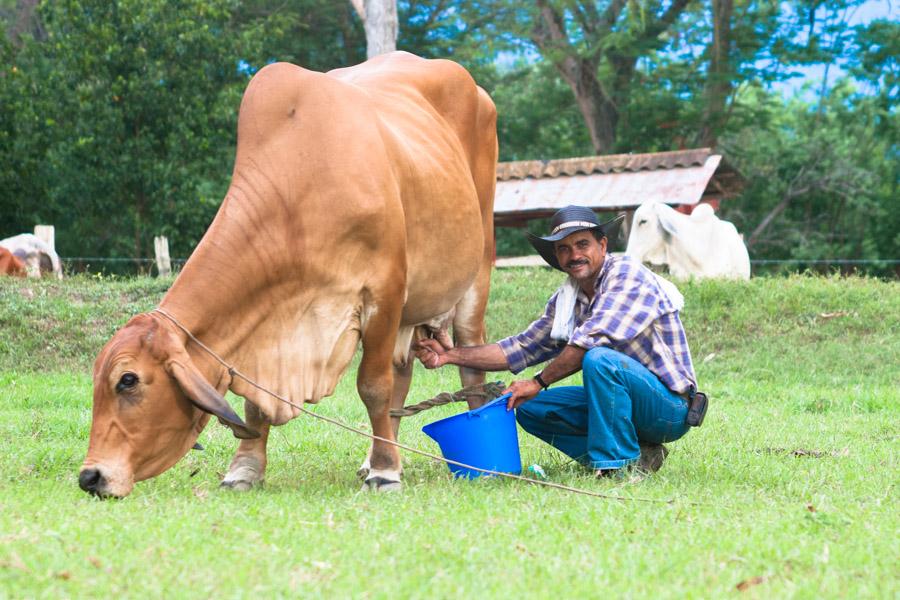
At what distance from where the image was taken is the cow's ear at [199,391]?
13.3 feet

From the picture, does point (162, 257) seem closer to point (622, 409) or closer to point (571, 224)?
point (571, 224)

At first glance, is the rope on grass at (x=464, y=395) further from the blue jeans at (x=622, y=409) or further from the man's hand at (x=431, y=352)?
the blue jeans at (x=622, y=409)

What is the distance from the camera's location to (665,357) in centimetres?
499

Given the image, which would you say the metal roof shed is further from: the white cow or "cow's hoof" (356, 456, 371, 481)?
"cow's hoof" (356, 456, 371, 481)

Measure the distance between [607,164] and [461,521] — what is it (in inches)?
539

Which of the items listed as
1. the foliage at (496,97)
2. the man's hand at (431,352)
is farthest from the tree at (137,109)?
the man's hand at (431,352)

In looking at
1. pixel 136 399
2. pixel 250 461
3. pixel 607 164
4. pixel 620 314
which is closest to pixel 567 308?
pixel 620 314

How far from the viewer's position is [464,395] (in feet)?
17.6

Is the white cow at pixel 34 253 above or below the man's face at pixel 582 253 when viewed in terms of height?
below

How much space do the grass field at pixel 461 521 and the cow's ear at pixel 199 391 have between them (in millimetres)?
354

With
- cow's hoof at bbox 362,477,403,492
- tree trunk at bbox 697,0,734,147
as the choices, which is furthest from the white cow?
tree trunk at bbox 697,0,734,147

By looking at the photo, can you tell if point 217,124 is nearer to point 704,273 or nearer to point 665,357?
point 704,273

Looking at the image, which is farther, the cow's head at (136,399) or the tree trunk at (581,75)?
the tree trunk at (581,75)

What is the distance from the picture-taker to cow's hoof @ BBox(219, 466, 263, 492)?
15.6ft
